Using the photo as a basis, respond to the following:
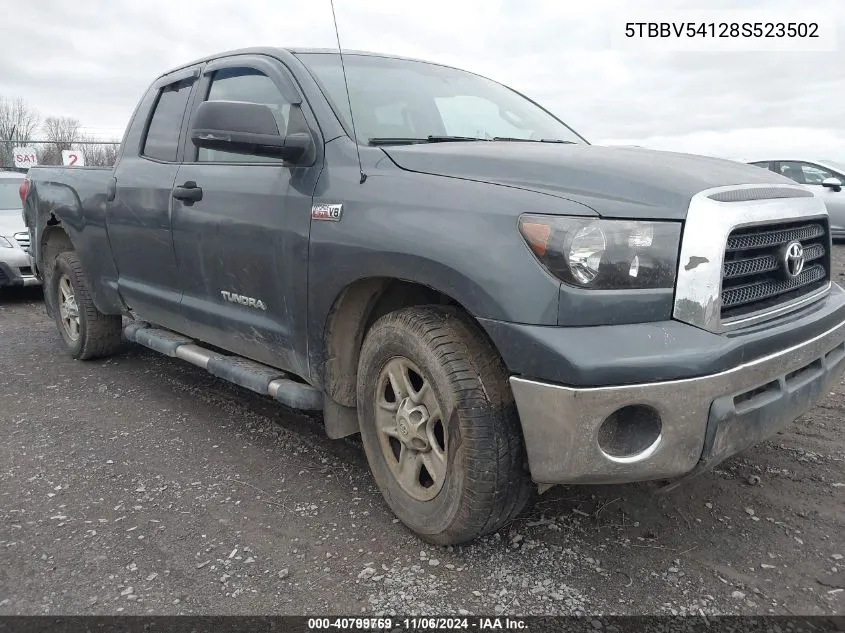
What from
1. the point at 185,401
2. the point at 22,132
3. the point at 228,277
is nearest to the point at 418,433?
the point at 228,277

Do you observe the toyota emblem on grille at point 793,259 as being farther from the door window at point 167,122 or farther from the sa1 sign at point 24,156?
the sa1 sign at point 24,156

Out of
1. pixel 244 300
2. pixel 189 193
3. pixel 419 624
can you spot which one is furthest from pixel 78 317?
pixel 419 624

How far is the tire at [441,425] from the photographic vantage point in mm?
2234

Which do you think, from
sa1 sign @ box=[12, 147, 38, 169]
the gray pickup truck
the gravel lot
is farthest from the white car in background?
sa1 sign @ box=[12, 147, 38, 169]

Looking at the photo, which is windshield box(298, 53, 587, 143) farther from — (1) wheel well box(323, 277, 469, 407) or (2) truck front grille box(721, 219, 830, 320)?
(2) truck front grille box(721, 219, 830, 320)

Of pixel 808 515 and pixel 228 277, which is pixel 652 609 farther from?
pixel 228 277

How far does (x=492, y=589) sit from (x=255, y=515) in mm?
Result: 1062

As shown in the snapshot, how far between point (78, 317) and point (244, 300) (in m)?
2.54

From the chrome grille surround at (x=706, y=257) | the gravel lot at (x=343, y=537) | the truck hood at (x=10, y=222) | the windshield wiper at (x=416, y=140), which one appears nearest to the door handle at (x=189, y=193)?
the windshield wiper at (x=416, y=140)

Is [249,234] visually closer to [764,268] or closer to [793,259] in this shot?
[764,268]

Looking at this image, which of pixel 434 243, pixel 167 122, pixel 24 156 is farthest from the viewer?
pixel 24 156

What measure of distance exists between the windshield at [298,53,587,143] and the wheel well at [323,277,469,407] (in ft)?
2.02

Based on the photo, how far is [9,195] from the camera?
353 inches

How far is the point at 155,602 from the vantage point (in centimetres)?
227
